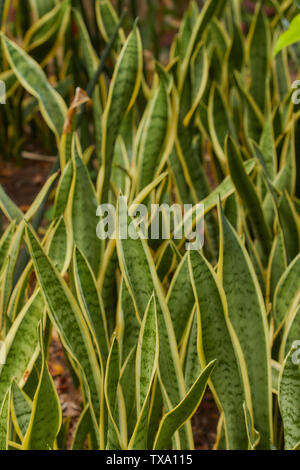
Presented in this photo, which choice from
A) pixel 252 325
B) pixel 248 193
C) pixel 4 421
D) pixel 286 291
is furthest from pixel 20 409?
pixel 248 193

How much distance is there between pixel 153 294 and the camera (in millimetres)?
681

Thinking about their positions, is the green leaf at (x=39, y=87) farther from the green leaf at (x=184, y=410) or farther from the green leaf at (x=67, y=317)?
the green leaf at (x=184, y=410)

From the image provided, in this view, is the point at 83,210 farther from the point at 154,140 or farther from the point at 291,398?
the point at 291,398

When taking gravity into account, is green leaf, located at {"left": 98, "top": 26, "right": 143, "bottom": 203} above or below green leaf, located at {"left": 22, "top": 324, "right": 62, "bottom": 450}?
above

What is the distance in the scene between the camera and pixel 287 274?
2.90 ft

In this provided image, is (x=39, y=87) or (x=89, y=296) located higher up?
(x=39, y=87)

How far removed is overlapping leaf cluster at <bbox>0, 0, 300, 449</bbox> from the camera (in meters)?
0.72

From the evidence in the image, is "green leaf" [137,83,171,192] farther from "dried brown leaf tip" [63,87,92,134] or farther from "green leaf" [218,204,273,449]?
"green leaf" [218,204,273,449]

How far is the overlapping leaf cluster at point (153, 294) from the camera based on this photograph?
2.37 ft

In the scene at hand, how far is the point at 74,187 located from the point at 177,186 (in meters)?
0.33

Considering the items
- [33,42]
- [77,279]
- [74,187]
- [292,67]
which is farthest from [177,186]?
[292,67]

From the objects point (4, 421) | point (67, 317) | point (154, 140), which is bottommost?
point (4, 421)

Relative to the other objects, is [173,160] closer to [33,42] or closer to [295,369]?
[295,369]

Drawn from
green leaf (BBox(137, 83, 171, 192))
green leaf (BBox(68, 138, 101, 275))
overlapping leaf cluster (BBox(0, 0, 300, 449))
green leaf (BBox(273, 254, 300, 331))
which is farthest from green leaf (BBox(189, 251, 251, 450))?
green leaf (BBox(137, 83, 171, 192))
